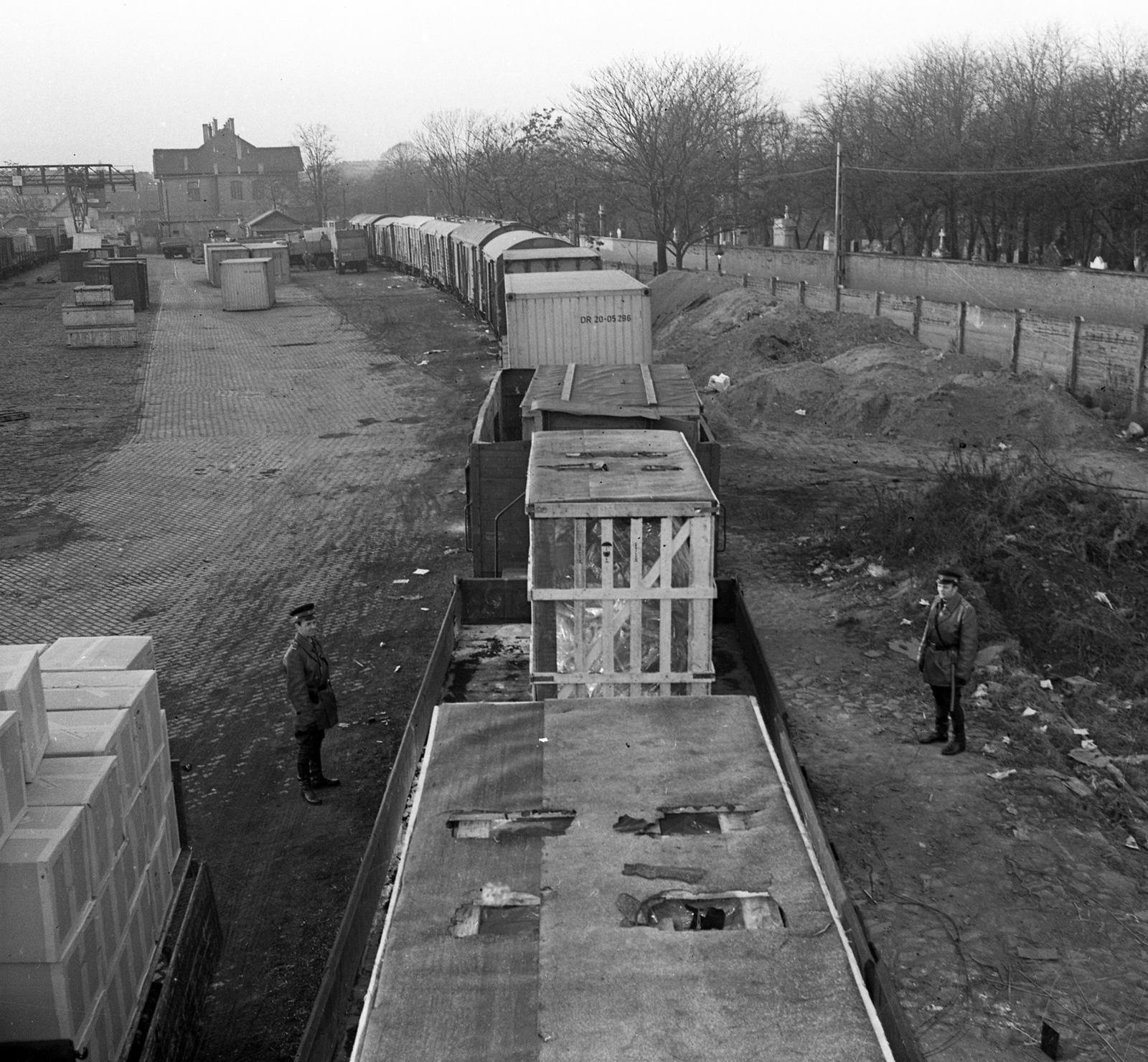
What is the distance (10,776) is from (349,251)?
56.0m

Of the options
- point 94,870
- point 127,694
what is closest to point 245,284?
point 127,694

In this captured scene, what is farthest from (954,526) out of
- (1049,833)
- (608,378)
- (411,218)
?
(411,218)

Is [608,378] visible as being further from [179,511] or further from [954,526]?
[179,511]

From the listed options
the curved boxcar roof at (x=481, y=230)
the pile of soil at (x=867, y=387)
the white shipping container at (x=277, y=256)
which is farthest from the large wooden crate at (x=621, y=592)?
the white shipping container at (x=277, y=256)

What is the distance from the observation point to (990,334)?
22.6 m

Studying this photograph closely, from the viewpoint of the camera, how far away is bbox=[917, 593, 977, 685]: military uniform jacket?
855 centimetres

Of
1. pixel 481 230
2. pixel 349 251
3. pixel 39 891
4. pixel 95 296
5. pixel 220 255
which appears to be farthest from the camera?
pixel 349 251

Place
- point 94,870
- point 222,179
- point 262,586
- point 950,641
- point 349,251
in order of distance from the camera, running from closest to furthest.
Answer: point 94,870
point 950,641
point 262,586
point 349,251
point 222,179

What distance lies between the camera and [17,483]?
57.2ft

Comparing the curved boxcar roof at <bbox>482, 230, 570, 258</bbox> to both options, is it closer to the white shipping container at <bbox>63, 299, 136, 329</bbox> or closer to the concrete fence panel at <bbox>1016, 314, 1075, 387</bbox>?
A: the white shipping container at <bbox>63, 299, 136, 329</bbox>

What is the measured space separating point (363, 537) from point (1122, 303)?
17593 mm

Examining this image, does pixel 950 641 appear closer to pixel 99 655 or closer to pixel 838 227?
pixel 99 655

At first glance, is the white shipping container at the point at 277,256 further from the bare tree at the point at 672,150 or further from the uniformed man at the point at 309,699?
the uniformed man at the point at 309,699

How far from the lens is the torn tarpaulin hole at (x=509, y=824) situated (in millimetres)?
4734
